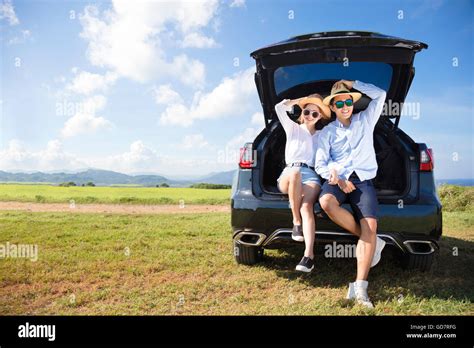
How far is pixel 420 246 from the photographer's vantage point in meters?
3.10

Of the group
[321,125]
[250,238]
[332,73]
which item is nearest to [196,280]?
[250,238]

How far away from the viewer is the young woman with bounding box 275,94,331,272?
3006 millimetres

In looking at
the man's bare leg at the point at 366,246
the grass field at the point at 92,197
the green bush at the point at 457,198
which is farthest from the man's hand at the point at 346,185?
the grass field at the point at 92,197

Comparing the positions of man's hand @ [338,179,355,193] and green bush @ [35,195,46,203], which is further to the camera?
green bush @ [35,195,46,203]

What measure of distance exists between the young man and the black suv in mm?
103

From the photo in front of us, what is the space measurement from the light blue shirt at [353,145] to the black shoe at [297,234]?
455 mm

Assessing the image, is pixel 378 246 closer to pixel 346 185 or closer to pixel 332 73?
pixel 346 185

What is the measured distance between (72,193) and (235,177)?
11.5m

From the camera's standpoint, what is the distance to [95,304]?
2.92m

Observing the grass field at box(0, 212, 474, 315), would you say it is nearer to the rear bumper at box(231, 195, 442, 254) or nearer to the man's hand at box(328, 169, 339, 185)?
the rear bumper at box(231, 195, 442, 254)

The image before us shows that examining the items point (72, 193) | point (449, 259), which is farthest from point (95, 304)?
point (72, 193)

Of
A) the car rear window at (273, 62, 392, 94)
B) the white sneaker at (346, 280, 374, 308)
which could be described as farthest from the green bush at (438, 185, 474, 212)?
the white sneaker at (346, 280, 374, 308)

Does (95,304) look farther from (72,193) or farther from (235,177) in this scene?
(72,193)
